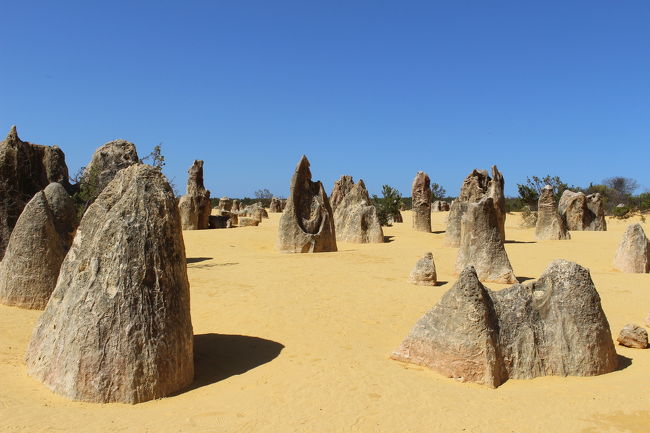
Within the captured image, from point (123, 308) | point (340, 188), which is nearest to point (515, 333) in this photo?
point (123, 308)

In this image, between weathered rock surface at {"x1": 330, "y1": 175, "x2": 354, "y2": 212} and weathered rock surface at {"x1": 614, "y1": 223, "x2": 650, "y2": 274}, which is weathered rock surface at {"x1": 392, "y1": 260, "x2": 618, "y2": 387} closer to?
weathered rock surface at {"x1": 614, "y1": 223, "x2": 650, "y2": 274}

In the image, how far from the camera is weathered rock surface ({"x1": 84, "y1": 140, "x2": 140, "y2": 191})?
56.0ft

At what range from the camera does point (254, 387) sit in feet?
16.5

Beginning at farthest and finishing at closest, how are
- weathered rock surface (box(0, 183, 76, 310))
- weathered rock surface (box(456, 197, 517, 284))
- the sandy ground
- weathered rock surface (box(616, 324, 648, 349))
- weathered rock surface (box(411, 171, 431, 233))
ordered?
weathered rock surface (box(411, 171, 431, 233)) → weathered rock surface (box(456, 197, 517, 284)) → weathered rock surface (box(0, 183, 76, 310)) → weathered rock surface (box(616, 324, 648, 349)) → the sandy ground

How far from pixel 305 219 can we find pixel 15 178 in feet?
26.3

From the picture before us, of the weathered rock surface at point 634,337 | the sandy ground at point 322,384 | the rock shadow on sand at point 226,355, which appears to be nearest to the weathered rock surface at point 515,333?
the sandy ground at point 322,384

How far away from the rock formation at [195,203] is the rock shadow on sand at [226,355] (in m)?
15.9

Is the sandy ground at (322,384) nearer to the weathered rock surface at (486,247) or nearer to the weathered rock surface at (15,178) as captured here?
the weathered rock surface at (486,247)

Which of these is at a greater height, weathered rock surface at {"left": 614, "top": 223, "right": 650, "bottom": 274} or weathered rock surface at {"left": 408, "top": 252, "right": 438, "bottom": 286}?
weathered rock surface at {"left": 614, "top": 223, "right": 650, "bottom": 274}

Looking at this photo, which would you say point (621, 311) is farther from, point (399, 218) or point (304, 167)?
point (399, 218)

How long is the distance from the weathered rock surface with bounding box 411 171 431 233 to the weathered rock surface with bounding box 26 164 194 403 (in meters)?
19.4

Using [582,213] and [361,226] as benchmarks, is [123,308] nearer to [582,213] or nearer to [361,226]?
[361,226]

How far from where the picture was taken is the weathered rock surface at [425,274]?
10.2 metres

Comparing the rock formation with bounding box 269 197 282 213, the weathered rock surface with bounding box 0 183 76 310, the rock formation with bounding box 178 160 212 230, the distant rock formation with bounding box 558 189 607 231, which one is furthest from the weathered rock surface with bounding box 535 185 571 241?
the rock formation with bounding box 269 197 282 213
